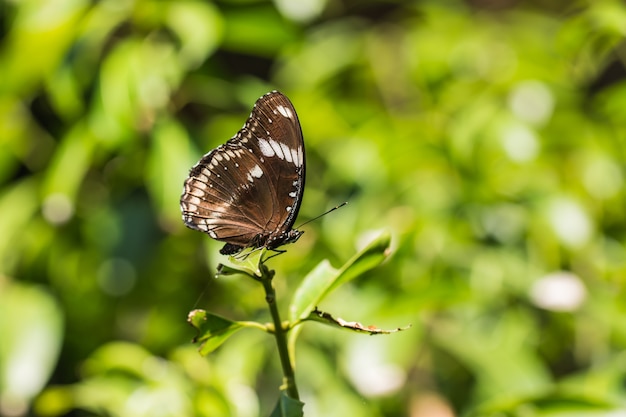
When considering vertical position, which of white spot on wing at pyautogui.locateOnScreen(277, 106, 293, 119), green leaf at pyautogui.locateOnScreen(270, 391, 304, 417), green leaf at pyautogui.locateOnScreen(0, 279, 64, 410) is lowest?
green leaf at pyautogui.locateOnScreen(0, 279, 64, 410)

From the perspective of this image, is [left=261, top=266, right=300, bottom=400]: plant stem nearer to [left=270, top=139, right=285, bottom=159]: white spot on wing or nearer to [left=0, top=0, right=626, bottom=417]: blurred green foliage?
[left=270, top=139, right=285, bottom=159]: white spot on wing

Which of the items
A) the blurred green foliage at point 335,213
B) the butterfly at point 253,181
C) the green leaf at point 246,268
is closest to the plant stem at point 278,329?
the green leaf at point 246,268

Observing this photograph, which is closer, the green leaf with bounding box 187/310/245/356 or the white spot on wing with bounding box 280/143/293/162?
the green leaf with bounding box 187/310/245/356

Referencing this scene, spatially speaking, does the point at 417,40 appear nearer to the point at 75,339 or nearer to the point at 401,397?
the point at 401,397

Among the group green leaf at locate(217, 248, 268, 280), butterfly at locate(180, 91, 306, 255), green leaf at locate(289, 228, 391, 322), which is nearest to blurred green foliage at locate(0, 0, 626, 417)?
butterfly at locate(180, 91, 306, 255)

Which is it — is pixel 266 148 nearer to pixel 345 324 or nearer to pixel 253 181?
pixel 253 181

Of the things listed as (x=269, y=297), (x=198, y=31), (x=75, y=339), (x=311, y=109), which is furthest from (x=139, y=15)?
(x=269, y=297)

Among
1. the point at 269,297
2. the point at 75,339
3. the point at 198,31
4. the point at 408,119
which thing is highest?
the point at 269,297

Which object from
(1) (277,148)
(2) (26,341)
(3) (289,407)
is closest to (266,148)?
(1) (277,148)
